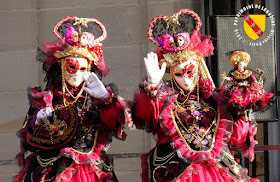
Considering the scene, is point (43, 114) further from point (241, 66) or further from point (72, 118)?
point (241, 66)

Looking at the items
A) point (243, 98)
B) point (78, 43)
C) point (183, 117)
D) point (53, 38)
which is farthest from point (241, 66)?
point (53, 38)

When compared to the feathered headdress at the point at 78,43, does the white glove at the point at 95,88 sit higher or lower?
lower

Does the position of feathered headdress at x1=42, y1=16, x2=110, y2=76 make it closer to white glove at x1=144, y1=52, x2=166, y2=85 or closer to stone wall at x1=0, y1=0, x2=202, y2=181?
white glove at x1=144, y1=52, x2=166, y2=85

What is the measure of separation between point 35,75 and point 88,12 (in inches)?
29.3

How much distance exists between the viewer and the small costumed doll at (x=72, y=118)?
450 cm

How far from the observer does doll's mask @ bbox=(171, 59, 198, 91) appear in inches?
181

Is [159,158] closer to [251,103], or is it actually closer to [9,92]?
[251,103]

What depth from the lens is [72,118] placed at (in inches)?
182

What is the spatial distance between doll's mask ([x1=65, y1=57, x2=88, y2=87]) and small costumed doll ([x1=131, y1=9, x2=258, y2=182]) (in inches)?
16.9

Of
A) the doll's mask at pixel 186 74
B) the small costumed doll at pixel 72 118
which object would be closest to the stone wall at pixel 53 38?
the small costumed doll at pixel 72 118

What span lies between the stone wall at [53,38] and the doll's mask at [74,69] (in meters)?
1.53

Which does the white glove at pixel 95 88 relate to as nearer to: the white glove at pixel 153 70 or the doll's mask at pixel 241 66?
the white glove at pixel 153 70

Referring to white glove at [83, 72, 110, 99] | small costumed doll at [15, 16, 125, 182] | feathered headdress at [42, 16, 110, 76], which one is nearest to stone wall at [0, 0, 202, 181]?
feathered headdress at [42, 16, 110, 76]

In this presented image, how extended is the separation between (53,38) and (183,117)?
2.15 metres
